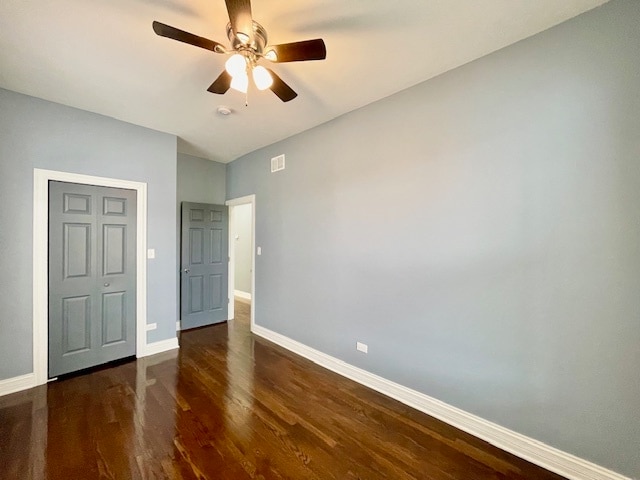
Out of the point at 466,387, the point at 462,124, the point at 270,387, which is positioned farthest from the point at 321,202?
the point at 466,387

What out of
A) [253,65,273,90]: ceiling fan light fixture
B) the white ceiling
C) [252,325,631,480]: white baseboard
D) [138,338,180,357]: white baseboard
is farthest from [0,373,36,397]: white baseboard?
[253,65,273,90]: ceiling fan light fixture

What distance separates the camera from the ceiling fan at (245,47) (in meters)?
1.38

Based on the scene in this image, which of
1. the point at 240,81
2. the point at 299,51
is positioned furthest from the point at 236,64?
the point at 299,51

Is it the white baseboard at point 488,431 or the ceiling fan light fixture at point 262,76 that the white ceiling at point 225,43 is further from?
the white baseboard at point 488,431

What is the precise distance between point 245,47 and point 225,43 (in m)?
0.43

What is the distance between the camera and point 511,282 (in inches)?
72.0

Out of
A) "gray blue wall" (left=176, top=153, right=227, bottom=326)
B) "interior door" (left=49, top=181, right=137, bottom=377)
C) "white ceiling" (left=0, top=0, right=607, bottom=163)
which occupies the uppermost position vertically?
"white ceiling" (left=0, top=0, right=607, bottom=163)

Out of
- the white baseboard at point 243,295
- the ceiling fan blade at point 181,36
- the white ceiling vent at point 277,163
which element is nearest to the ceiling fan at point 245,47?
the ceiling fan blade at point 181,36

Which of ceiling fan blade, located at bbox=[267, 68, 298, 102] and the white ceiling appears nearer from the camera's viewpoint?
the white ceiling

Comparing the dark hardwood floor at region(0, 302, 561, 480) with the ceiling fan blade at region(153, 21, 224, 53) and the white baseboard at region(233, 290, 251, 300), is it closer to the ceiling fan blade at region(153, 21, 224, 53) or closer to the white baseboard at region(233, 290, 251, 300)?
the ceiling fan blade at region(153, 21, 224, 53)

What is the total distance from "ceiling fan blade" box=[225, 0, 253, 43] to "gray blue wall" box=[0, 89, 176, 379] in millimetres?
2412

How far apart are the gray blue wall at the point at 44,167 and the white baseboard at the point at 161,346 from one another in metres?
0.07

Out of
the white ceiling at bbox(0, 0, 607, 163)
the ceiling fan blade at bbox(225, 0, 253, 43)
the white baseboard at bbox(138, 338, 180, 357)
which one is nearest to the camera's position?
the ceiling fan blade at bbox(225, 0, 253, 43)

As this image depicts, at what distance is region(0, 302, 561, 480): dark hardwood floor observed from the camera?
1633mm
